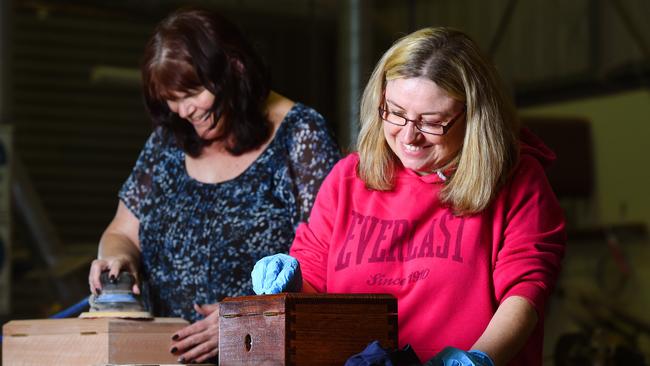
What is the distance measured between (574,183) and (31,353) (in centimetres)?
573

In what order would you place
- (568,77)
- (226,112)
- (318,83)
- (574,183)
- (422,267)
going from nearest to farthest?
(422,267) < (226,112) < (574,183) < (568,77) < (318,83)

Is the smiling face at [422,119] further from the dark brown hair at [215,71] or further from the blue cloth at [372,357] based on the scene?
the dark brown hair at [215,71]

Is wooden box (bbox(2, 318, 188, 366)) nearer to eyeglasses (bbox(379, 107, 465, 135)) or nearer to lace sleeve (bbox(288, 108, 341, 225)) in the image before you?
lace sleeve (bbox(288, 108, 341, 225))

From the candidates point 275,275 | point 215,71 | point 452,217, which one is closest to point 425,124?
point 452,217

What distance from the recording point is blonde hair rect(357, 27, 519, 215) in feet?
7.06

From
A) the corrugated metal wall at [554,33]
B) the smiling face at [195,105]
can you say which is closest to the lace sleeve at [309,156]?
the smiling face at [195,105]

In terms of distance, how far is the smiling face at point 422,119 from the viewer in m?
2.11

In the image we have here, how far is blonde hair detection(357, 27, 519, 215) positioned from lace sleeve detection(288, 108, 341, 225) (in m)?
0.56

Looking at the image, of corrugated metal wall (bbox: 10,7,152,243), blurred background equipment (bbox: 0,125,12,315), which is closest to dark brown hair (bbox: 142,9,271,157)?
blurred background equipment (bbox: 0,125,12,315)

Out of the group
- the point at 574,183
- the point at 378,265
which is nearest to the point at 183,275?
the point at 378,265

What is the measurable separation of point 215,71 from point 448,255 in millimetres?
913

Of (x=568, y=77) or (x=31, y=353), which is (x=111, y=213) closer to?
(x=568, y=77)

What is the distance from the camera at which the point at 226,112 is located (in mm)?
2889

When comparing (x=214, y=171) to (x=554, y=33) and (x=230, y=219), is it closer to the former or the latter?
(x=230, y=219)
